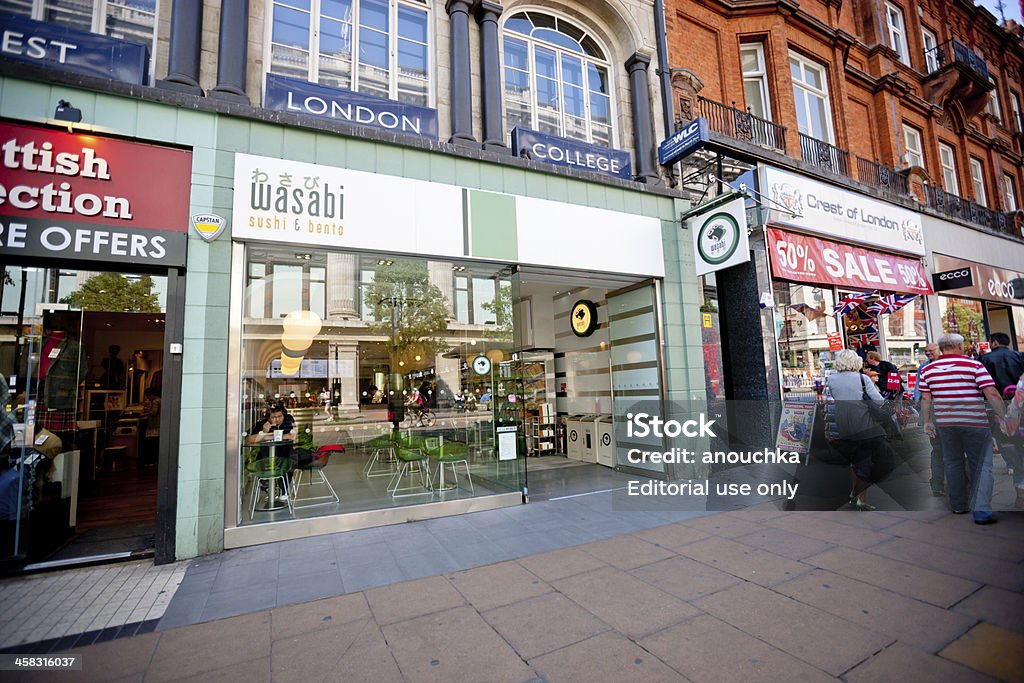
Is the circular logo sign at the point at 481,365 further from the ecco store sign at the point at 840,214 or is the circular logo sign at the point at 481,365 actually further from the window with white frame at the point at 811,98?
the window with white frame at the point at 811,98

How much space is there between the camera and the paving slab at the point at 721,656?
8.45 ft

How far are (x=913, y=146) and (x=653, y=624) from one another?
1755 centimetres

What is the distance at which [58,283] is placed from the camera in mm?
4965

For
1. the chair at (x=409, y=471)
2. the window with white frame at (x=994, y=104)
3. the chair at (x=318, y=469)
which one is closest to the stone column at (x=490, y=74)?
the chair at (x=409, y=471)

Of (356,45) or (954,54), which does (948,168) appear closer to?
(954,54)

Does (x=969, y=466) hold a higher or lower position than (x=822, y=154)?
lower

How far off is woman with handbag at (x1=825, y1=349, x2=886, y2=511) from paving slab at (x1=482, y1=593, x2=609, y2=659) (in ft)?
13.9

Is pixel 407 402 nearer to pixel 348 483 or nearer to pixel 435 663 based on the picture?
pixel 348 483

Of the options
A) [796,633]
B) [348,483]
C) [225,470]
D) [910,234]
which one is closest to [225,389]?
[225,470]

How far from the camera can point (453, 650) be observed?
2.93 meters

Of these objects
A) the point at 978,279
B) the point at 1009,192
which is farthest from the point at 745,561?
the point at 1009,192

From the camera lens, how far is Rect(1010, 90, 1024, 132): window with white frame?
59.9ft

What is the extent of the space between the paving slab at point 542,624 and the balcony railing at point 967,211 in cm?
1583

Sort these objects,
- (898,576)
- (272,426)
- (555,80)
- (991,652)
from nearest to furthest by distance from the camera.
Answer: (991,652)
(898,576)
(272,426)
(555,80)
